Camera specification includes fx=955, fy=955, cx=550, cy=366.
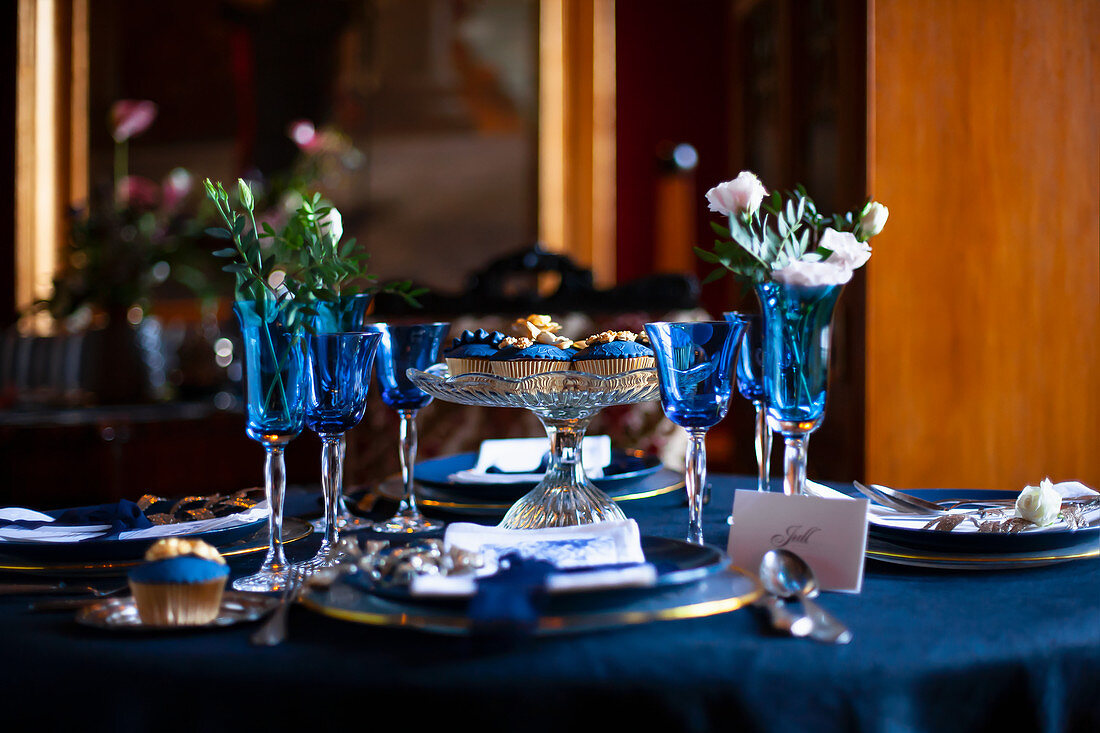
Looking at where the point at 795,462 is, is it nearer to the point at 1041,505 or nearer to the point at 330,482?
the point at 1041,505

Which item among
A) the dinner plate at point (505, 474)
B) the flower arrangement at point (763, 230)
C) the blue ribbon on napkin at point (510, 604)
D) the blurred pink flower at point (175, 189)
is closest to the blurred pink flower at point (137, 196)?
the blurred pink flower at point (175, 189)

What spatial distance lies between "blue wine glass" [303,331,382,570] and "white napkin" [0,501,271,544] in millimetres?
112

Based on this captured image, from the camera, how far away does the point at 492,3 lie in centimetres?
430

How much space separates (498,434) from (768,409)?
4.50 ft

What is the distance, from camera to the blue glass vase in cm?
86

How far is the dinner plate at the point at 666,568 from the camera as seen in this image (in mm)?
Answer: 660

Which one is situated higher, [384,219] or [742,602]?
[384,219]

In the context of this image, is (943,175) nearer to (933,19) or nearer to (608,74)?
(933,19)

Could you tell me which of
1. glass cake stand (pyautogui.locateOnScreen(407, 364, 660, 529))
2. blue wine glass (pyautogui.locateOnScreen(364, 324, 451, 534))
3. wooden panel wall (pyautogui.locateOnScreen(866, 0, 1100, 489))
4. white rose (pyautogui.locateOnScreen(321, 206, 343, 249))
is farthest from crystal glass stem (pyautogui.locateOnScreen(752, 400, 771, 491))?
wooden panel wall (pyautogui.locateOnScreen(866, 0, 1100, 489))

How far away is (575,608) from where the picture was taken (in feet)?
2.15

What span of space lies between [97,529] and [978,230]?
2327 millimetres

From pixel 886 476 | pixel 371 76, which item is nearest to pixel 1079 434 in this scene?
pixel 886 476

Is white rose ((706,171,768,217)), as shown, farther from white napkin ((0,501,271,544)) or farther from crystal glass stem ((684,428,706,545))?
white napkin ((0,501,271,544))

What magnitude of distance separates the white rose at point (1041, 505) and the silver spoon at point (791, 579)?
0.96 feet
